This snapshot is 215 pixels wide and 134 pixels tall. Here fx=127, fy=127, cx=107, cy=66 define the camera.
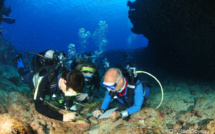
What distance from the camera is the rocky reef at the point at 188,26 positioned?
22.7ft

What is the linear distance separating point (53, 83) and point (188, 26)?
8.56 metres

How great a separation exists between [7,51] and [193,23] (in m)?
14.0

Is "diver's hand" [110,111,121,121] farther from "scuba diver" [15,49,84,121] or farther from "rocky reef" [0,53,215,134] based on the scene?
"scuba diver" [15,49,84,121]

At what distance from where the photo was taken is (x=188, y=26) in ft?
26.0

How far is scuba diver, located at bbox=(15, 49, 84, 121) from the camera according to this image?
2.40 m

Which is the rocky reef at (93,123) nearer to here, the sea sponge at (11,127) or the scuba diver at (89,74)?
the sea sponge at (11,127)

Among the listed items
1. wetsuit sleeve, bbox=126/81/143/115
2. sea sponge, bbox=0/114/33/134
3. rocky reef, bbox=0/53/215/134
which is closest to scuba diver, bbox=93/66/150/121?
wetsuit sleeve, bbox=126/81/143/115

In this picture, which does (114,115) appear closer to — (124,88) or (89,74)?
(124,88)

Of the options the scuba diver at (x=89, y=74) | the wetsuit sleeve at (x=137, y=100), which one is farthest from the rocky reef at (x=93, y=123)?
the scuba diver at (x=89, y=74)

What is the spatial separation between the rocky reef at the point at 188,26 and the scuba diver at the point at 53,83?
7551 mm

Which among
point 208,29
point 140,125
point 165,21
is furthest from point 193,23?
point 140,125

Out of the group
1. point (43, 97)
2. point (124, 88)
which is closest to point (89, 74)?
point (124, 88)

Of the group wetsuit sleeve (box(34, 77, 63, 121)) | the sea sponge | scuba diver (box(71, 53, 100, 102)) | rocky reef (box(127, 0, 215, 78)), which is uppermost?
rocky reef (box(127, 0, 215, 78))

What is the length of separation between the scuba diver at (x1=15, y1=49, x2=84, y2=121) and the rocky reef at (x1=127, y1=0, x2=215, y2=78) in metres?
7.55
